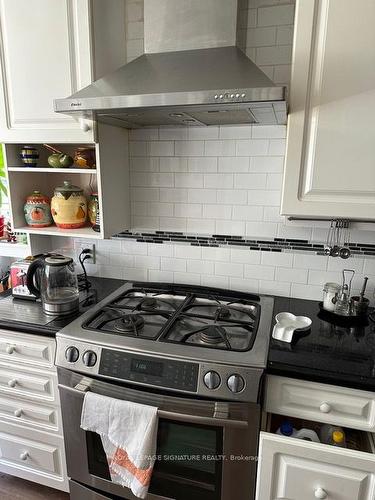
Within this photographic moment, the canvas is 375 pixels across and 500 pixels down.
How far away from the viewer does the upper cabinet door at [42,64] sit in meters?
1.39

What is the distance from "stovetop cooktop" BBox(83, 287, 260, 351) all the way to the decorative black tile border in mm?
252

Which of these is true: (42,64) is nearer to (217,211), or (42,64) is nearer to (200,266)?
(217,211)

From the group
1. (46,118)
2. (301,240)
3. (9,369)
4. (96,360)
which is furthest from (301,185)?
(9,369)

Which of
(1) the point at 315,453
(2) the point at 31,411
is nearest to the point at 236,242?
(1) the point at 315,453

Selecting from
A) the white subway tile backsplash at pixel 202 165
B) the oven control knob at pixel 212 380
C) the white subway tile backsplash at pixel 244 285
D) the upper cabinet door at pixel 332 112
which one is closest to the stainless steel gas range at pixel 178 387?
the oven control knob at pixel 212 380

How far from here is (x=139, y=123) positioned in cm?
162

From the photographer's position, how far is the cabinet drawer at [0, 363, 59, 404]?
1.49 meters

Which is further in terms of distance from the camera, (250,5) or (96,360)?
(250,5)

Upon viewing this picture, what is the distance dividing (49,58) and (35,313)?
3.57ft

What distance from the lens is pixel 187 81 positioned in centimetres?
115

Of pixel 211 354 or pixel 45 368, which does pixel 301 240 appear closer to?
pixel 211 354

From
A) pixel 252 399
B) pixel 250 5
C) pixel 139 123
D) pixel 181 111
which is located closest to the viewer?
pixel 252 399

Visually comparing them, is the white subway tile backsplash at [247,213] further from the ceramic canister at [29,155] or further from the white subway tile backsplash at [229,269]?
the ceramic canister at [29,155]

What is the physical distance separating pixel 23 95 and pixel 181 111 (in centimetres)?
76
